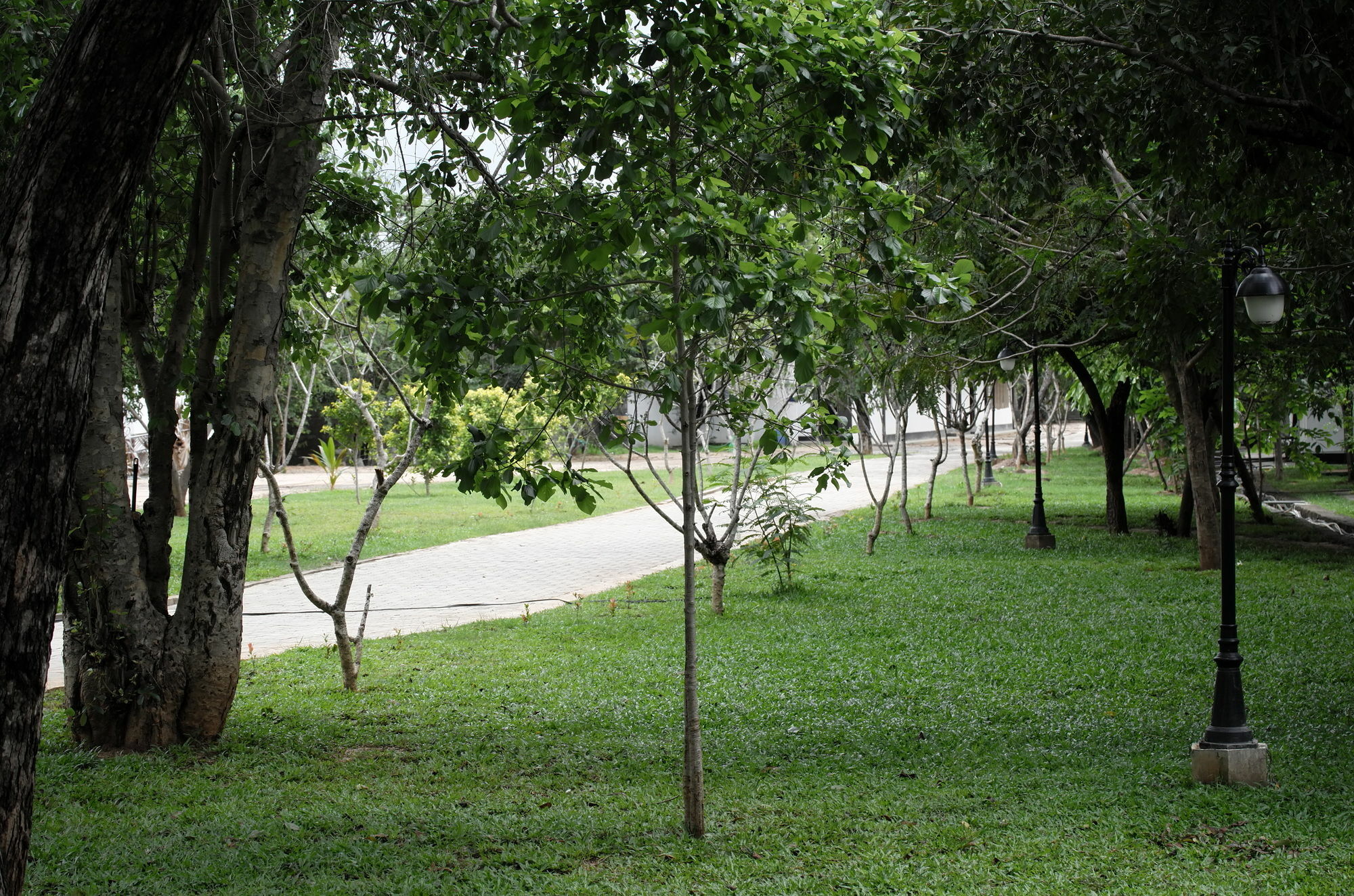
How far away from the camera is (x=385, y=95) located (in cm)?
822

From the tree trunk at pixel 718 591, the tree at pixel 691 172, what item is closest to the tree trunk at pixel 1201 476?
the tree trunk at pixel 718 591

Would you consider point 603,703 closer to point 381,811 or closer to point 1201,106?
point 381,811

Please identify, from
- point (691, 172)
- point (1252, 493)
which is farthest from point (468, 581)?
point (1252, 493)

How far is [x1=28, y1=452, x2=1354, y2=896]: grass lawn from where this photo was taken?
4703 millimetres

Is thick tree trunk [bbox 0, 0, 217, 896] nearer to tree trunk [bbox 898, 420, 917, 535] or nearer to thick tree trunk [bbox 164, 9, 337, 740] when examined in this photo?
thick tree trunk [bbox 164, 9, 337, 740]

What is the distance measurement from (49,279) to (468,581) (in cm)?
1259

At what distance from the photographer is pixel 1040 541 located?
16094mm

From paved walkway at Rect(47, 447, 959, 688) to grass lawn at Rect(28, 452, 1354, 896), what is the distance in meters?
1.19

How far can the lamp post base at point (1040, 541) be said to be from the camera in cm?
1603

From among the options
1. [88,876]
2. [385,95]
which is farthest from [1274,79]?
[88,876]

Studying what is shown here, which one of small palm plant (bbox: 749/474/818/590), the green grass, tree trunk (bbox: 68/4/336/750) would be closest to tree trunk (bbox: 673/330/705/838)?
tree trunk (bbox: 68/4/336/750)

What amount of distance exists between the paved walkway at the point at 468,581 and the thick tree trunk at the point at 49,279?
6.97 metres

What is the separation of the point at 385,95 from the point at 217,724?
4.72m

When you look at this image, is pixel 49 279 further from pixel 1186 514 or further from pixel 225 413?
pixel 1186 514
